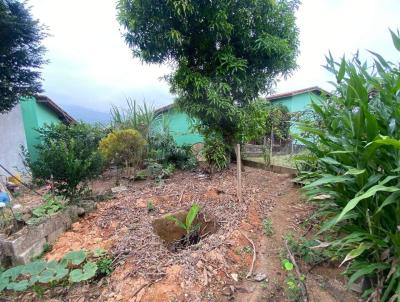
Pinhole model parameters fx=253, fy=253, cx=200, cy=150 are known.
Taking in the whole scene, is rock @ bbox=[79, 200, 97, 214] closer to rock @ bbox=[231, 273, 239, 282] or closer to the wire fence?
rock @ bbox=[231, 273, 239, 282]

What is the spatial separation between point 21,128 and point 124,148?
436 cm

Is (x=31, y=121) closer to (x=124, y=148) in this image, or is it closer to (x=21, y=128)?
(x=21, y=128)

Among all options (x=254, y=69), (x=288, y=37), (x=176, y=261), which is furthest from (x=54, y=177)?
(x=288, y=37)

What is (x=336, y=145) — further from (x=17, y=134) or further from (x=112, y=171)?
(x=17, y=134)

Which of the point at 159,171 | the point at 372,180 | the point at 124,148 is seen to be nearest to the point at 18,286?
the point at 372,180

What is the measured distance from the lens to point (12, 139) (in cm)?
705

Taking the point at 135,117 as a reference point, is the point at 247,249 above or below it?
below

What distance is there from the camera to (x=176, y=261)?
2.12m

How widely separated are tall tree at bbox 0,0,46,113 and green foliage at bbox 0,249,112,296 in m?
4.50

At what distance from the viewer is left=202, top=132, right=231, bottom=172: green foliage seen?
4727 millimetres

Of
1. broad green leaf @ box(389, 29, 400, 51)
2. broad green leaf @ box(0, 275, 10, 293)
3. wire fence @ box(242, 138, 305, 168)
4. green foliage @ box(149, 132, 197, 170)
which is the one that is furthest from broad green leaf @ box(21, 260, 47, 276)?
wire fence @ box(242, 138, 305, 168)

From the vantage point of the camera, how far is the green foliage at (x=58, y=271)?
1.94 meters

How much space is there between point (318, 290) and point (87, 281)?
72.0 inches

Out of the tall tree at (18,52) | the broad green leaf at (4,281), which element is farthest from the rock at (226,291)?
the tall tree at (18,52)
